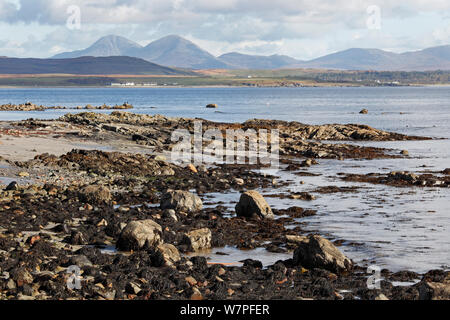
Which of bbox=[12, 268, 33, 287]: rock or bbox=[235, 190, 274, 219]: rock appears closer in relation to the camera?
bbox=[12, 268, 33, 287]: rock

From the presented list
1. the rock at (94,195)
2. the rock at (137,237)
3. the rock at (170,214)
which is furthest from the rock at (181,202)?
the rock at (137,237)

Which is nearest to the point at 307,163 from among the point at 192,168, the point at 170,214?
the point at 192,168

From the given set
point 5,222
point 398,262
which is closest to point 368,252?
point 398,262

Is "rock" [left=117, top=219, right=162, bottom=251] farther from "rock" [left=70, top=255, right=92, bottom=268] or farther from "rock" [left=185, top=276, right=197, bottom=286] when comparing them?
"rock" [left=185, top=276, right=197, bottom=286]

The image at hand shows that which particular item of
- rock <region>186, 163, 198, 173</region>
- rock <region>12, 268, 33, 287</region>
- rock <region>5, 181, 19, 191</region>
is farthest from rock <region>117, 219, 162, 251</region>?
rock <region>186, 163, 198, 173</region>

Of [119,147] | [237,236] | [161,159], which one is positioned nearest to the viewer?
[237,236]

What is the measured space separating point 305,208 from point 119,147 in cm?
1901

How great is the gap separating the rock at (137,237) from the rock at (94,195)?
594 cm

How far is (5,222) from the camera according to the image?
17.7 m

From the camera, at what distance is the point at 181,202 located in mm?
21500

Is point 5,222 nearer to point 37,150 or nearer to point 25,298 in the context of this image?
point 25,298

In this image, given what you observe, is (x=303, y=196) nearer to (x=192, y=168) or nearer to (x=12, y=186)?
(x=192, y=168)

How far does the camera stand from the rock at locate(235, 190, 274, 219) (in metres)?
21.1

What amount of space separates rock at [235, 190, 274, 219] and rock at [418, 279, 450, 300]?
30.6 feet
